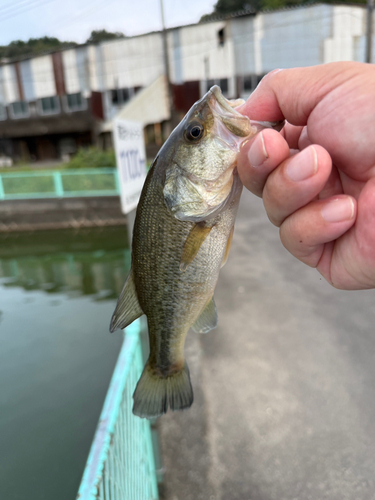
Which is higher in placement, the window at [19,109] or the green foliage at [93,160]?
the window at [19,109]

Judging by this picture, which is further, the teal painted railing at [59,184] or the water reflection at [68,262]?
the teal painted railing at [59,184]

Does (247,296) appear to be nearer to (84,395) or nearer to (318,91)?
(84,395)

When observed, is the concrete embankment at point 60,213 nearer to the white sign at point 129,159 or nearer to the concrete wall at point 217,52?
the white sign at point 129,159

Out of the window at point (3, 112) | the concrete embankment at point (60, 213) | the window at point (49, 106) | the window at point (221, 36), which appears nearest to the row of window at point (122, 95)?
the window at point (49, 106)

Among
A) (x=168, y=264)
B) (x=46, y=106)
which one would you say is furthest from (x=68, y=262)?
(x=46, y=106)

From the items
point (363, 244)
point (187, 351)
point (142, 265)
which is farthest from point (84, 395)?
point (363, 244)

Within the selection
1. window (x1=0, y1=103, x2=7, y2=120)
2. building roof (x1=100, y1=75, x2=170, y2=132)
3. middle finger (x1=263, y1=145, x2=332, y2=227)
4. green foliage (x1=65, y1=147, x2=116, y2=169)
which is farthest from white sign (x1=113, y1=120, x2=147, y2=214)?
window (x1=0, y1=103, x2=7, y2=120)
